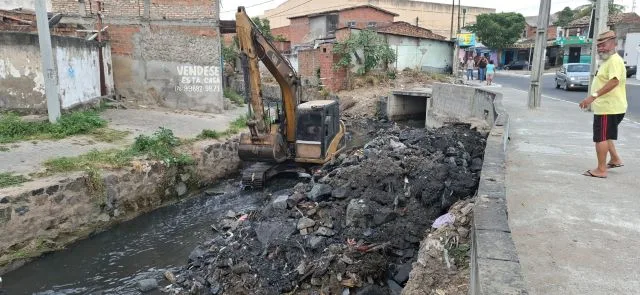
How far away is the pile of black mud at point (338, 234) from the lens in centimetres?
602

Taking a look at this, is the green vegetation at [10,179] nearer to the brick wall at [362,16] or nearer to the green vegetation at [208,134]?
the green vegetation at [208,134]

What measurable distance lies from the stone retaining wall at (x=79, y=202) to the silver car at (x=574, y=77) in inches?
743

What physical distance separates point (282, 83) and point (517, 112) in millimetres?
6401

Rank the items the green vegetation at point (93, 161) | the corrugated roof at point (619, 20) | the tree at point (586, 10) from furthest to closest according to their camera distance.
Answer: the tree at point (586, 10)
the corrugated roof at point (619, 20)
the green vegetation at point (93, 161)

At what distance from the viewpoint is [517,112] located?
40.1ft

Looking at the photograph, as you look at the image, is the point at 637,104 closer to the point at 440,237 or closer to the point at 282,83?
the point at 282,83

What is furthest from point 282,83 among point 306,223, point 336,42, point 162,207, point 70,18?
point 336,42

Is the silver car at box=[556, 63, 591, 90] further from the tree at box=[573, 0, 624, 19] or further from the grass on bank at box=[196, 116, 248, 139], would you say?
the tree at box=[573, 0, 624, 19]

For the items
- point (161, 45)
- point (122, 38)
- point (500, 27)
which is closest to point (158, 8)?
point (161, 45)

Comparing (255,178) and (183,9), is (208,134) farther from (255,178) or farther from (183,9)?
(183,9)

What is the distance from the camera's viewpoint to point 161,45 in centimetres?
1574

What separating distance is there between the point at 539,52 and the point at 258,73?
7.76m

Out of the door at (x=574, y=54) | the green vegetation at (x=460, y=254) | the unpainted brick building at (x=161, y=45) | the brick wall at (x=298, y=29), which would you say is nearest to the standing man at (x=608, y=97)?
the green vegetation at (x=460, y=254)

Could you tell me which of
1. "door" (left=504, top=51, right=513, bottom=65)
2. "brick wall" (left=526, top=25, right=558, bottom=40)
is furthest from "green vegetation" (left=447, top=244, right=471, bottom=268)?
"door" (left=504, top=51, right=513, bottom=65)
